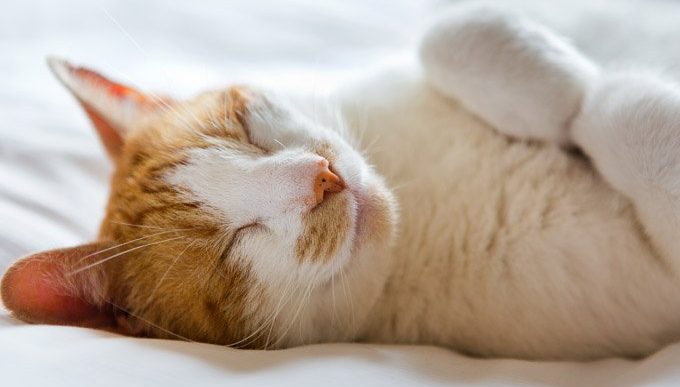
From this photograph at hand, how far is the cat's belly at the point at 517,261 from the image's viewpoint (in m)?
1.24

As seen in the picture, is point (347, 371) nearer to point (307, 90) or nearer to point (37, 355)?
point (37, 355)

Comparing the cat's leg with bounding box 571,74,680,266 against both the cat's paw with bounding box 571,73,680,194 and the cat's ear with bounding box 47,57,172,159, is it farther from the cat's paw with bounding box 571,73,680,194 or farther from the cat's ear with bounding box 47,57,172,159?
the cat's ear with bounding box 47,57,172,159

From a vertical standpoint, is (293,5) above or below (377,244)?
above

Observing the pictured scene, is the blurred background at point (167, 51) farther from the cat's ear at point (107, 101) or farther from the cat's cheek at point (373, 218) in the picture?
the cat's cheek at point (373, 218)

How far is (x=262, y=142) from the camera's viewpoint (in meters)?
1.33

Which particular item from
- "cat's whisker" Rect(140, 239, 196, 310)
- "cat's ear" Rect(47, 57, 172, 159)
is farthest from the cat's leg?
"cat's ear" Rect(47, 57, 172, 159)

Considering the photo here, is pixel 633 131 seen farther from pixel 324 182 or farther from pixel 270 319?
pixel 270 319

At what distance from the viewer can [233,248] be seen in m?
1.20

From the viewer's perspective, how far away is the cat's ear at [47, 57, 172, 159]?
4.99ft

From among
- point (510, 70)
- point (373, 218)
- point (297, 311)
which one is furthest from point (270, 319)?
point (510, 70)

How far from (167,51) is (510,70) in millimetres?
1359

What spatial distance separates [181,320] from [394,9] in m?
1.77

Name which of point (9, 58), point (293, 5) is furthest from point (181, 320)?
point (293, 5)

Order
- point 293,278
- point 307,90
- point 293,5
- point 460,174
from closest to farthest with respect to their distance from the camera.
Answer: point 293,278 → point 460,174 → point 307,90 → point 293,5
